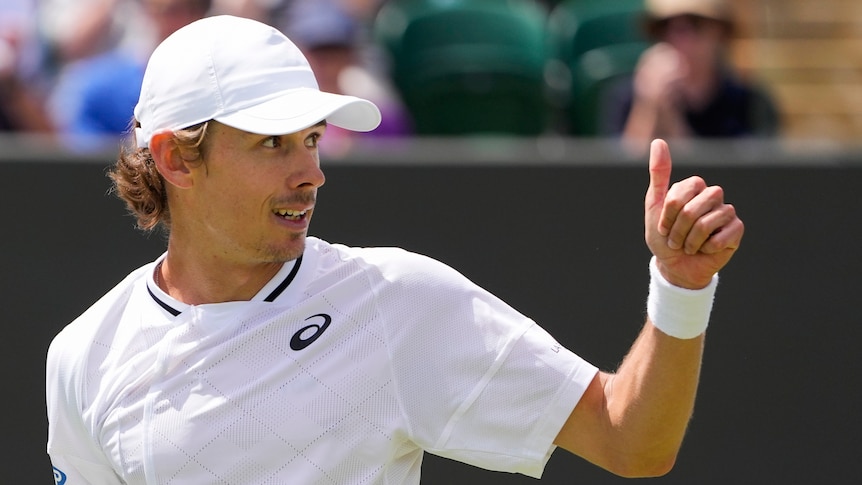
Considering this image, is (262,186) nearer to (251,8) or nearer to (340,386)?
(340,386)

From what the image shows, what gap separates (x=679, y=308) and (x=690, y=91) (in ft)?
11.8

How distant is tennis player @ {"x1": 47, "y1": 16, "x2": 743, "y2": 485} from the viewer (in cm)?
237

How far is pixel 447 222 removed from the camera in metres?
4.29

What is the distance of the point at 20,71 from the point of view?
244 inches

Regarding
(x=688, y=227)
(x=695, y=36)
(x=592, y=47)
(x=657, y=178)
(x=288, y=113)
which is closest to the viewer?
(x=688, y=227)

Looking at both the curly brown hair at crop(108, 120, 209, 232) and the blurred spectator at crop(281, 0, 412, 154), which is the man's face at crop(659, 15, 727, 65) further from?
the curly brown hair at crop(108, 120, 209, 232)

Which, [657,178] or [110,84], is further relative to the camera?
[110,84]

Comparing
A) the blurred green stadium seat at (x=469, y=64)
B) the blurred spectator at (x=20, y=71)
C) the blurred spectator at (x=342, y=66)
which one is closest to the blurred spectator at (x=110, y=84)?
the blurred spectator at (x=20, y=71)

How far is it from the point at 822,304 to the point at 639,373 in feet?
7.18

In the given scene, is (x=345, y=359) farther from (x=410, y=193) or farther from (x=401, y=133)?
(x=401, y=133)

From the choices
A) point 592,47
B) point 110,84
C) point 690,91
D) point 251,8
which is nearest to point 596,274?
point 690,91

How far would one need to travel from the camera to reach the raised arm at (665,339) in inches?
80.5

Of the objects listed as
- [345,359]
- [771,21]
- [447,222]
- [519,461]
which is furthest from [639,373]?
[771,21]

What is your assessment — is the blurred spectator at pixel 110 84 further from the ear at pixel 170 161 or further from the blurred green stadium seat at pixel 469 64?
the ear at pixel 170 161
